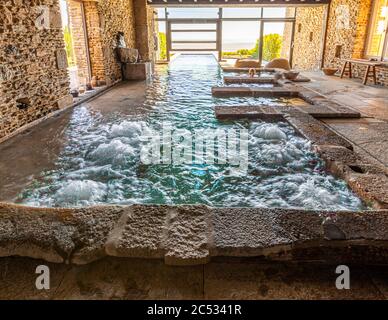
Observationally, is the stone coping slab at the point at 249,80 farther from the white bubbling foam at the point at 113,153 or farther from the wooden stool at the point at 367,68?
the white bubbling foam at the point at 113,153

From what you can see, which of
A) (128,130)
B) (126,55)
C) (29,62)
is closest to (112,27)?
(126,55)

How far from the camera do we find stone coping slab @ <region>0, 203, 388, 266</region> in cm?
154

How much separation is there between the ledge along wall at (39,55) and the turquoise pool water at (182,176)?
0.78 meters

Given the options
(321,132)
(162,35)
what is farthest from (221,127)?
(162,35)

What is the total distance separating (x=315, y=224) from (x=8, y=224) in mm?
1840

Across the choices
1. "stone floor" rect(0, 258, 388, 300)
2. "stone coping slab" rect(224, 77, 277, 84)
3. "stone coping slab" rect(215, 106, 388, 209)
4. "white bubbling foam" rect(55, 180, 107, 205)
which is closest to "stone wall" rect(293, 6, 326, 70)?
"stone coping slab" rect(224, 77, 277, 84)

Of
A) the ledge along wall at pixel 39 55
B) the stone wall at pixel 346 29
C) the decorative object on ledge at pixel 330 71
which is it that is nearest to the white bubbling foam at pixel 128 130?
the ledge along wall at pixel 39 55

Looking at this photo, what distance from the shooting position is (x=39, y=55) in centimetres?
462

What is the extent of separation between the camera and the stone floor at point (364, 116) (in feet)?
11.0

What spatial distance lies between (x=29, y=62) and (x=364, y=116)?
5.30 metres

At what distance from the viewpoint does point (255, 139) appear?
12.6ft

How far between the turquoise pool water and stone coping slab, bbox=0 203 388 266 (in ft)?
1.73

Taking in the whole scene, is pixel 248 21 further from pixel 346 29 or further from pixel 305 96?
pixel 305 96

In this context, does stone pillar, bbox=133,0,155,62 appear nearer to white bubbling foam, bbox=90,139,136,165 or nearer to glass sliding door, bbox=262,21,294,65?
glass sliding door, bbox=262,21,294,65
